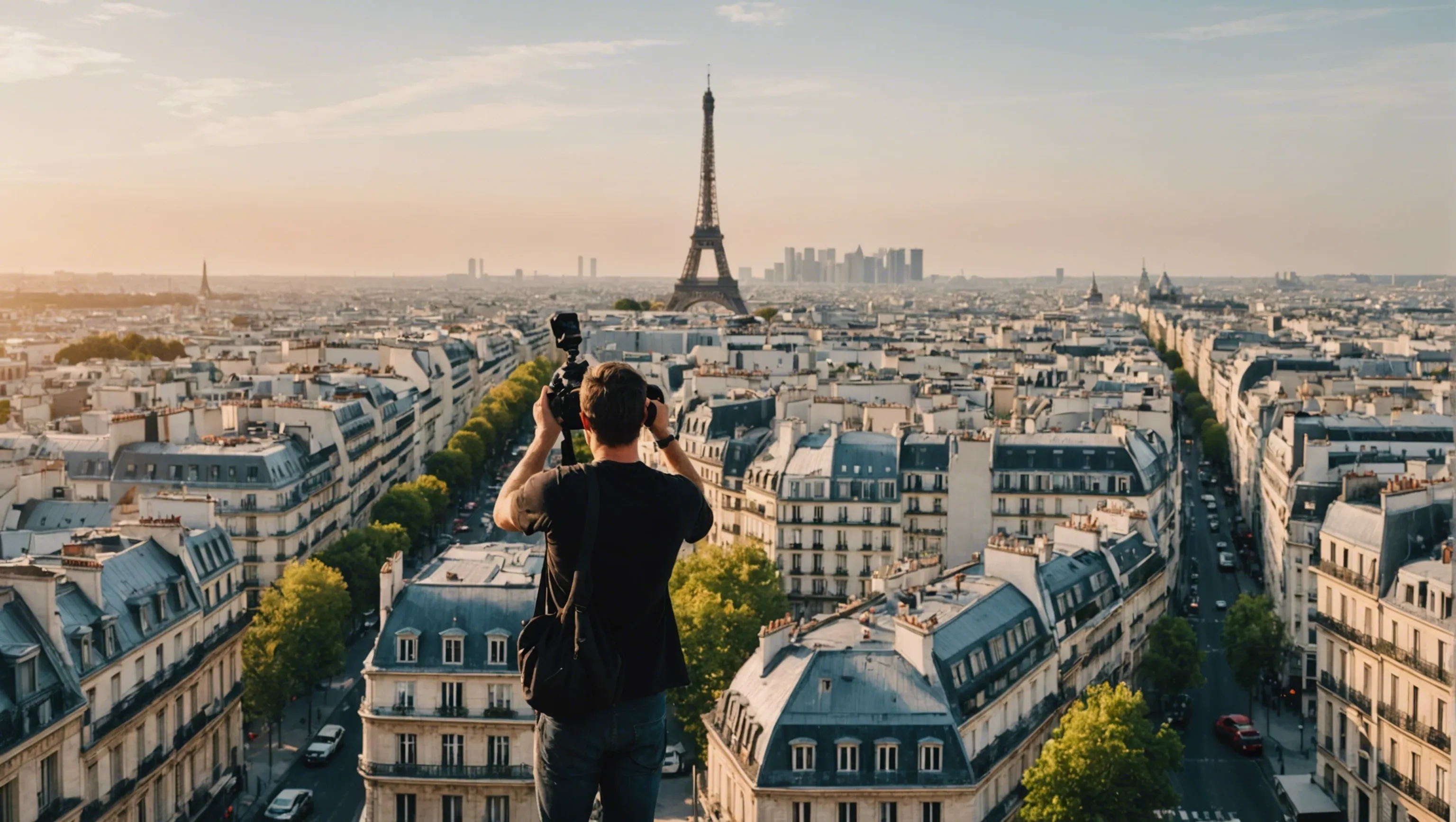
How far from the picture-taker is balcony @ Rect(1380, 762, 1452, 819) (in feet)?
93.5

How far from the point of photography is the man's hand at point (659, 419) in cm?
728

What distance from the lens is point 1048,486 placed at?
4975 centimetres

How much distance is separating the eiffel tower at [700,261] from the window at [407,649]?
5031 inches

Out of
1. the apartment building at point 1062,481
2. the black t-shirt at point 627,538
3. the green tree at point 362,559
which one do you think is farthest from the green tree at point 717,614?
the black t-shirt at point 627,538

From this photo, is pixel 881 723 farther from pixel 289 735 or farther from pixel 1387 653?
pixel 289 735

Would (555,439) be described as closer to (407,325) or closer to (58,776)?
(58,776)

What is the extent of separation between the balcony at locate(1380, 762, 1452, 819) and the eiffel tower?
129462 mm

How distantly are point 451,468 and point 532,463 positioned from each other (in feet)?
211

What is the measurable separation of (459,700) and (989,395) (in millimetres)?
45702

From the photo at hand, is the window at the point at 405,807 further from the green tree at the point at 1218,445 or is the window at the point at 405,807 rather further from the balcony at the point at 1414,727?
the green tree at the point at 1218,445

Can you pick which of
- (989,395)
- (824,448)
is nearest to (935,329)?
(989,395)

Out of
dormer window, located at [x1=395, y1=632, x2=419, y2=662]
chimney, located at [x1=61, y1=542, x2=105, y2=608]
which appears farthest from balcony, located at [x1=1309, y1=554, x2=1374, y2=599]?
chimney, located at [x1=61, y1=542, x2=105, y2=608]

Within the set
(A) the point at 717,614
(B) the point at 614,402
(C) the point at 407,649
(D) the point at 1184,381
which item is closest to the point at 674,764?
(A) the point at 717,614

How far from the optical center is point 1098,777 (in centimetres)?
2764
